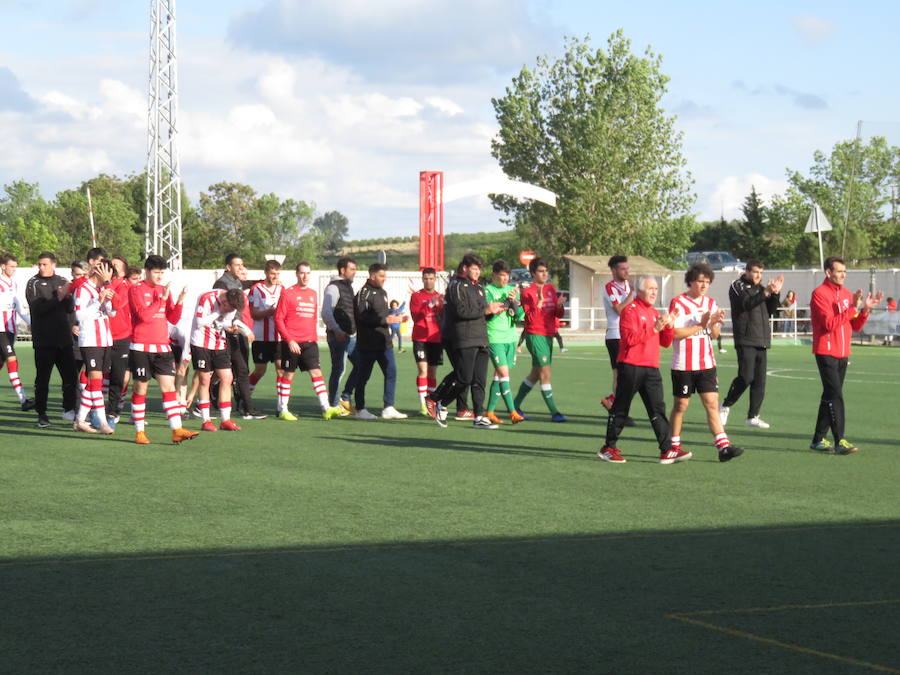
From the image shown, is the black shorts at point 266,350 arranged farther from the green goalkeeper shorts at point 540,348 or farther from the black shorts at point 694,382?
the black shorts at point 694,382

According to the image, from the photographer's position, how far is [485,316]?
13.9m

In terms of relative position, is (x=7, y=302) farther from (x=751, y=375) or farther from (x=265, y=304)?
(x=751, y=375)

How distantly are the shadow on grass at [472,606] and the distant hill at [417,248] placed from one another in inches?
2580

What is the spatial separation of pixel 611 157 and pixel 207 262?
97.7 feet

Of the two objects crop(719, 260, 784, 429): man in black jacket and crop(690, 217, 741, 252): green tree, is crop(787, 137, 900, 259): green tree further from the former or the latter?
crop(719, 260, 784, 429): man in black jacket

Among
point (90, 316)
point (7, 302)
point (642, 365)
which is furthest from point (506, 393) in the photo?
point (7, 302)

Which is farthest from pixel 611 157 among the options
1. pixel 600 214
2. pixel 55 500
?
pixel 55 500

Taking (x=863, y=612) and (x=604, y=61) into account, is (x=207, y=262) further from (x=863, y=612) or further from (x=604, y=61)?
(x=863, y=612)

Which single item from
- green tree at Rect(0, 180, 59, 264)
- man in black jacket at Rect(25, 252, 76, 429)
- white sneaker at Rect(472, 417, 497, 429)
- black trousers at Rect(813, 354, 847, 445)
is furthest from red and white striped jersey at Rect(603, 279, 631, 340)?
green tree at Rect(0, 180, 59, 264)

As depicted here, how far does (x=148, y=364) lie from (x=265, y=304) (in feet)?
9.10

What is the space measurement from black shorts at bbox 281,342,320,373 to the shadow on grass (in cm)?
735

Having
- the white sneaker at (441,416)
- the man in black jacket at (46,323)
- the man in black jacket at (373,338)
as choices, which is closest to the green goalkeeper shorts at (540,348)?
the white sneaker at (441,416)

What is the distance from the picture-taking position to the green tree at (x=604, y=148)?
2453 inches

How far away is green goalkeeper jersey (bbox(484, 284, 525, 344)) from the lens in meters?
14.4
